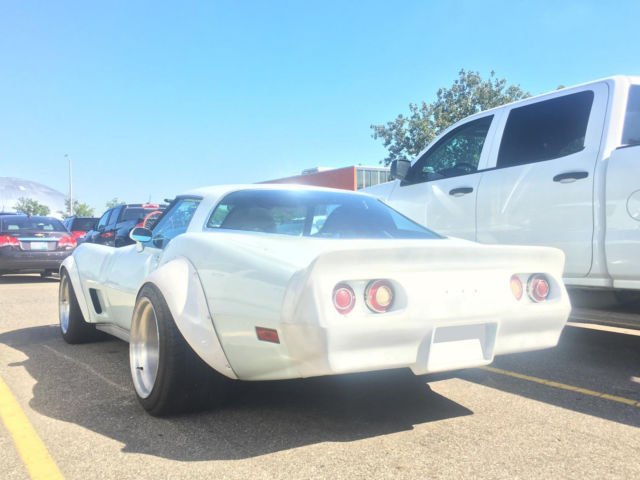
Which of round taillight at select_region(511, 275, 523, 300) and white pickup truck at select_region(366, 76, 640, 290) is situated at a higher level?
white pickup truck at select_region(366, 76, 640, 290)

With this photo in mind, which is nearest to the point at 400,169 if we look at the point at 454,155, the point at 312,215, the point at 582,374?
the point at 454,155

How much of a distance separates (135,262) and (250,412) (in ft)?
4.71

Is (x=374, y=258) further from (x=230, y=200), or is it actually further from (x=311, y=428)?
(x=230, y=200)

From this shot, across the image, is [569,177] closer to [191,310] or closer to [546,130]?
[546,130]

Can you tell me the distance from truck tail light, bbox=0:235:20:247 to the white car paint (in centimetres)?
1003

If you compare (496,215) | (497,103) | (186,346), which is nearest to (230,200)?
(186,346)

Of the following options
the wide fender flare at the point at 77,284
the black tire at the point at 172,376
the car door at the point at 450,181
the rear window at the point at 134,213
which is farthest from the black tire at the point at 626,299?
the rear window at the point at 134,213

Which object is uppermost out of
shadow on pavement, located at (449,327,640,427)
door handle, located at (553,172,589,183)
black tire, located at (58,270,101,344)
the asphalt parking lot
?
door handle, located at (553,172,589,183)

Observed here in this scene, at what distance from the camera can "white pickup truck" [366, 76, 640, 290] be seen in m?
3.85

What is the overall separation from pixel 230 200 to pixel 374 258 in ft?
4.32

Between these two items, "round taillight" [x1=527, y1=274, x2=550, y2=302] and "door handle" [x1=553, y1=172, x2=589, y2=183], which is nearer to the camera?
"round taillight" [x1=527, y1=274, x2=550, y2=302]

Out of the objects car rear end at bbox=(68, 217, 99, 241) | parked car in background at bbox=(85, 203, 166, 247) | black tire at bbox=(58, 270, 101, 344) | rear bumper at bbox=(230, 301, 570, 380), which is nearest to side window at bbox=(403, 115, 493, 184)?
rear bumper at bbox=(230, 301, 570, 380)

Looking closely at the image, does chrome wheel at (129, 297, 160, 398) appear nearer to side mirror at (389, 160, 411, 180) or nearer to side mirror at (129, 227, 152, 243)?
side mirror at (129, 227, 152, 243)

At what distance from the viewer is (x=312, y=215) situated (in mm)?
3848
